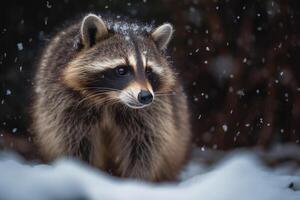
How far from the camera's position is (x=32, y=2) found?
Result: 7340 millimetres

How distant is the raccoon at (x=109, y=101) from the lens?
13.9 ft

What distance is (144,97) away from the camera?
13.0ft

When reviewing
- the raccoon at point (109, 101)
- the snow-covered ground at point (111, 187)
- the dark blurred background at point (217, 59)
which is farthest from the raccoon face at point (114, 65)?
the dark blurred background at point (217, 59)

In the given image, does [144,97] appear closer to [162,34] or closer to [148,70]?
[148,70]

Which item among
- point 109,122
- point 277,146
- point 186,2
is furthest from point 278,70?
point 109,122

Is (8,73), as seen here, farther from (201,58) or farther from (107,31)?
(107,31)

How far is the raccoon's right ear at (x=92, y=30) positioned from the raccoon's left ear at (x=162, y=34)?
418 mm

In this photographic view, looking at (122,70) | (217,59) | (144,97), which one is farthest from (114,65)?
(217,59)

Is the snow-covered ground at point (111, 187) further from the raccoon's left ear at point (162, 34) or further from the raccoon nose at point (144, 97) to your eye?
the raccoon's left ear at point (162, 34)

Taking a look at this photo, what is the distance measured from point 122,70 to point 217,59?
126 inches

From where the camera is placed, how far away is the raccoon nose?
396cm

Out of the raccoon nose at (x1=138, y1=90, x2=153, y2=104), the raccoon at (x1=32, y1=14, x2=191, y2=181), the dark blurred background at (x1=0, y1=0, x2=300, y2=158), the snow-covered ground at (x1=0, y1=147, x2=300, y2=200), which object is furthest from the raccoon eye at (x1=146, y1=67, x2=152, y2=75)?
the dark blurred background at (x1=0, y1=0, x2=300, y2=158)

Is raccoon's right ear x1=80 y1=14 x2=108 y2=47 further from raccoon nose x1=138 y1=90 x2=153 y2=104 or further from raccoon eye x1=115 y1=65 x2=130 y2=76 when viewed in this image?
raccoon nose x1=138 y1=90 x2=153 y2=104

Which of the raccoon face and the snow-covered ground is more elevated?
the raccoon face
